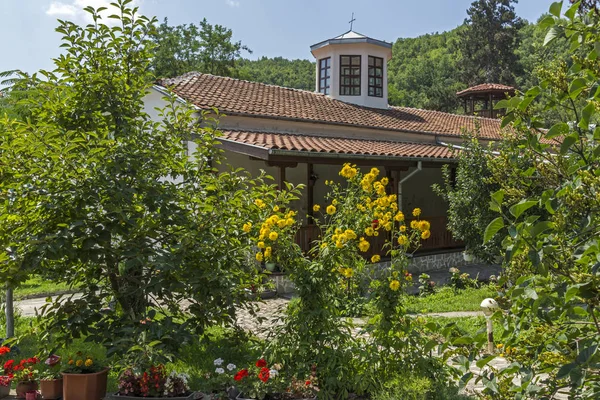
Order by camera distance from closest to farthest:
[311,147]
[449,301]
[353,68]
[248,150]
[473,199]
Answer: [449,301] → [473,199] → [248,150] → [311,147] → [353,68]

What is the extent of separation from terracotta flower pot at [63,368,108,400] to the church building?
5.72 meters

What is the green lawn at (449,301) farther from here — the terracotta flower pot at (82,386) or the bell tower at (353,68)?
the bell tower at (353,68)

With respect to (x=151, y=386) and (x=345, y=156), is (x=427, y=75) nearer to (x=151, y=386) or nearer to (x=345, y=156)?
(x=345, y=156)

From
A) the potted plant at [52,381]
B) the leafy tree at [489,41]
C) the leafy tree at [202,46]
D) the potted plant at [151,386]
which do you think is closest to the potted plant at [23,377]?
the potted plant at [52,381]

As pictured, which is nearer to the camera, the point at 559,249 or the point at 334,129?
the point at 559,249

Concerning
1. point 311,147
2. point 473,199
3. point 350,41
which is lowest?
point 473,199

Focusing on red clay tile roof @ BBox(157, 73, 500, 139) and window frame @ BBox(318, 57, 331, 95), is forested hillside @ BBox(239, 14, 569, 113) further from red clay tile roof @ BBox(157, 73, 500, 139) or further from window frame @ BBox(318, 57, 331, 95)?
red clay tile roof @ BBox(157, 73, 500, 139)

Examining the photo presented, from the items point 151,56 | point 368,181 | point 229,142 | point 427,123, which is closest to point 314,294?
point 368,181

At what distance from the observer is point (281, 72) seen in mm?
38375

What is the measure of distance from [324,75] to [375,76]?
174 cm

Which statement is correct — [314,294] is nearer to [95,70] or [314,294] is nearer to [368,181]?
[368,181]

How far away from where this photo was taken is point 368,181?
4164 millimetres

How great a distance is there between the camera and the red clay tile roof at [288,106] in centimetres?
1270

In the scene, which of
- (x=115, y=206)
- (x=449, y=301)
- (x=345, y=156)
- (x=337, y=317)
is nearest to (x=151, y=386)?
(x=115, y=206)
